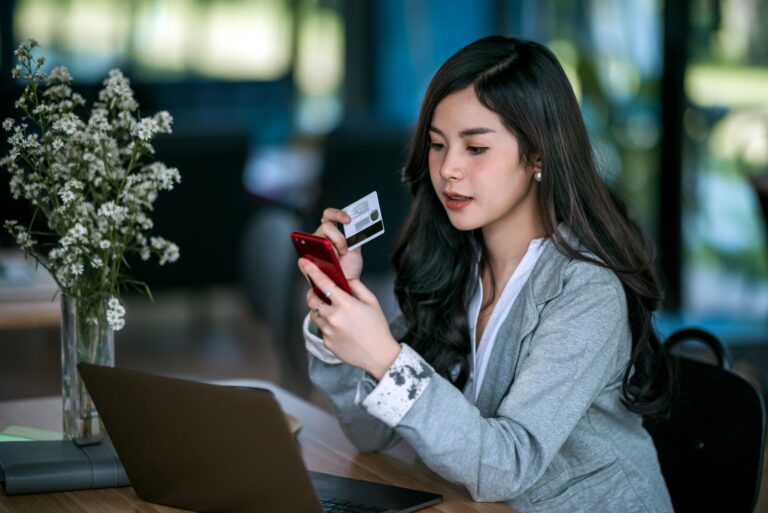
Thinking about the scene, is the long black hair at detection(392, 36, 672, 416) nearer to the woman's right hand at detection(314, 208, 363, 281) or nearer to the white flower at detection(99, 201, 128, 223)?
the woman's right hand at detection(314, 208, 363, 281)

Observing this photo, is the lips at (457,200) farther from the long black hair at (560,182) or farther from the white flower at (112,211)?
the white flower at (112,211)

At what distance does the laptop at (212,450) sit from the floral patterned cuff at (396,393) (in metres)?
0.11

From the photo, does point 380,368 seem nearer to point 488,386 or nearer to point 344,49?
point 488,386

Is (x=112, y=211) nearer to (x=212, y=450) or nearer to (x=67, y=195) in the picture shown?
(x=67, y=195)

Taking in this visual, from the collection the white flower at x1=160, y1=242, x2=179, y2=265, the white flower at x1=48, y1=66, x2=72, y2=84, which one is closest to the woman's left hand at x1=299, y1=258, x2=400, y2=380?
the white flower at x1=160, y1=242, x2=179, y2=265

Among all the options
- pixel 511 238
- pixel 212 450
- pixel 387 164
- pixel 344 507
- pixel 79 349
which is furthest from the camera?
pixel 387 164

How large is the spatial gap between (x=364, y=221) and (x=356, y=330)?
7.4 inches

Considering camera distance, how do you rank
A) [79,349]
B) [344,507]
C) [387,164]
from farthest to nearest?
1. [387,164]
2. [79,349]
3. [344,507]

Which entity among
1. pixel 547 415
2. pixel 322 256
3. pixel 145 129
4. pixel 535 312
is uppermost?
pixel 145 129

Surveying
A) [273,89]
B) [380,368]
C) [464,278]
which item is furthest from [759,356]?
[273,89]

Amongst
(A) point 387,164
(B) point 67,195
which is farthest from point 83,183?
(A) point 387,164

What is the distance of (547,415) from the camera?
1.40m

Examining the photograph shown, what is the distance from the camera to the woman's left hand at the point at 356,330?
133cm

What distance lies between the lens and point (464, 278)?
1.76m
